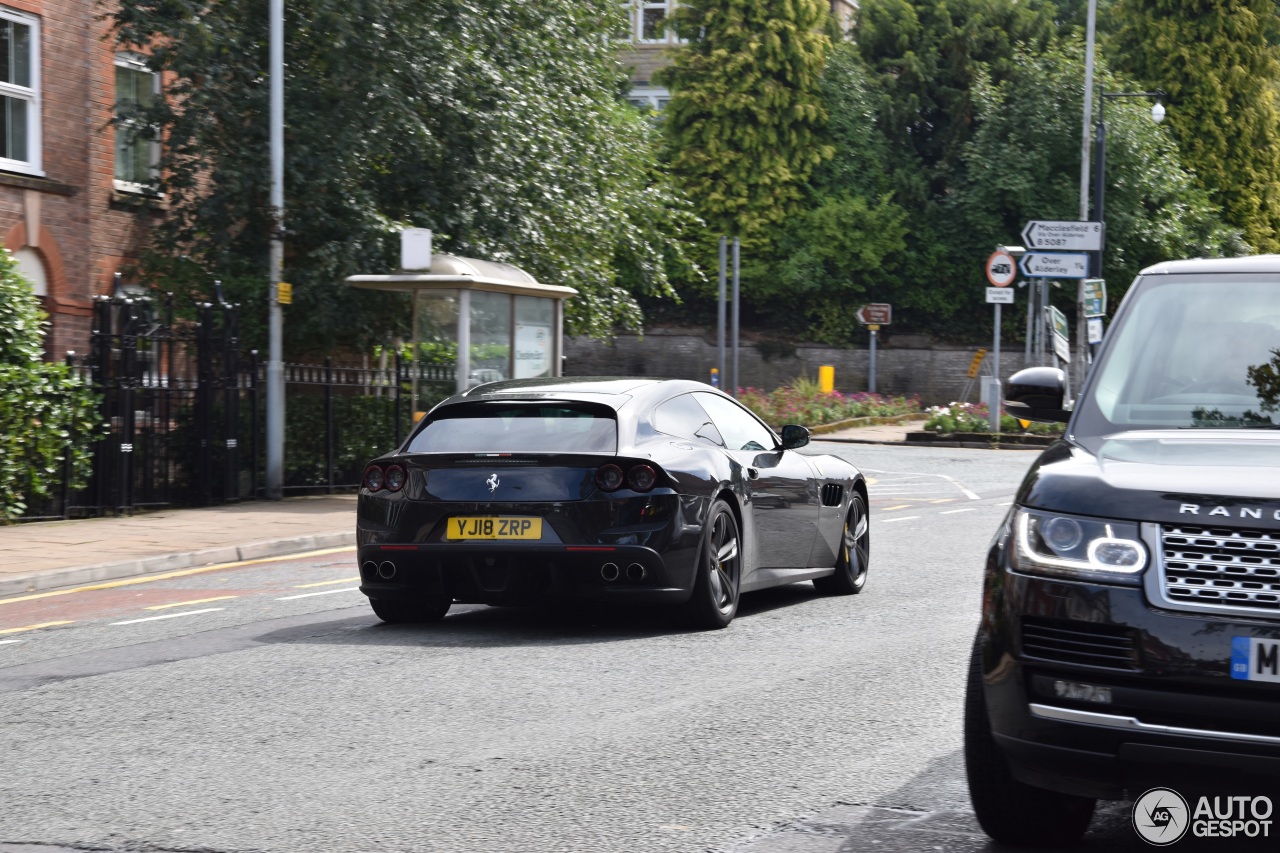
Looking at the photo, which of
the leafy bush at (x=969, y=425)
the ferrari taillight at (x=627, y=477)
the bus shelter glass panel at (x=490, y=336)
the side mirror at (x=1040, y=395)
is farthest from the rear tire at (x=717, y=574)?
the leafy bush at (x=969, y=425)

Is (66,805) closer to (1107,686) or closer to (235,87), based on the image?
(1107,686)

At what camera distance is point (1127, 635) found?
13.9 feet

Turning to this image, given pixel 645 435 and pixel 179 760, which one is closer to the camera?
pixel 179 760

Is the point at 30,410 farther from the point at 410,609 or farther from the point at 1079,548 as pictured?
the point at 1079,548

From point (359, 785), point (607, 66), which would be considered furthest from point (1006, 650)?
point (607, 66)

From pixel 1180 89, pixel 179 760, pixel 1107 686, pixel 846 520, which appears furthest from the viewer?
pixel 1180 89

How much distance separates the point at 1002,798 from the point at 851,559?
6.38 m

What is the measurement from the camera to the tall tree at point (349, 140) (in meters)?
19.6

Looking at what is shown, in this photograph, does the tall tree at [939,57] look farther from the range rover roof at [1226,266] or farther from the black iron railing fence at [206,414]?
the range rover roof at [1226,266]

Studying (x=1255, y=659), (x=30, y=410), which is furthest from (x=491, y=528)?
(x=30, y=410)

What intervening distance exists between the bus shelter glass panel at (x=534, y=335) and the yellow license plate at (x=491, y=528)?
10.2 meters

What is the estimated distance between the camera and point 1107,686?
429cm

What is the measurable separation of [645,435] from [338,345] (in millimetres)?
13134

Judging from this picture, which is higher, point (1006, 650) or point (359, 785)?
point (1006, 650)
